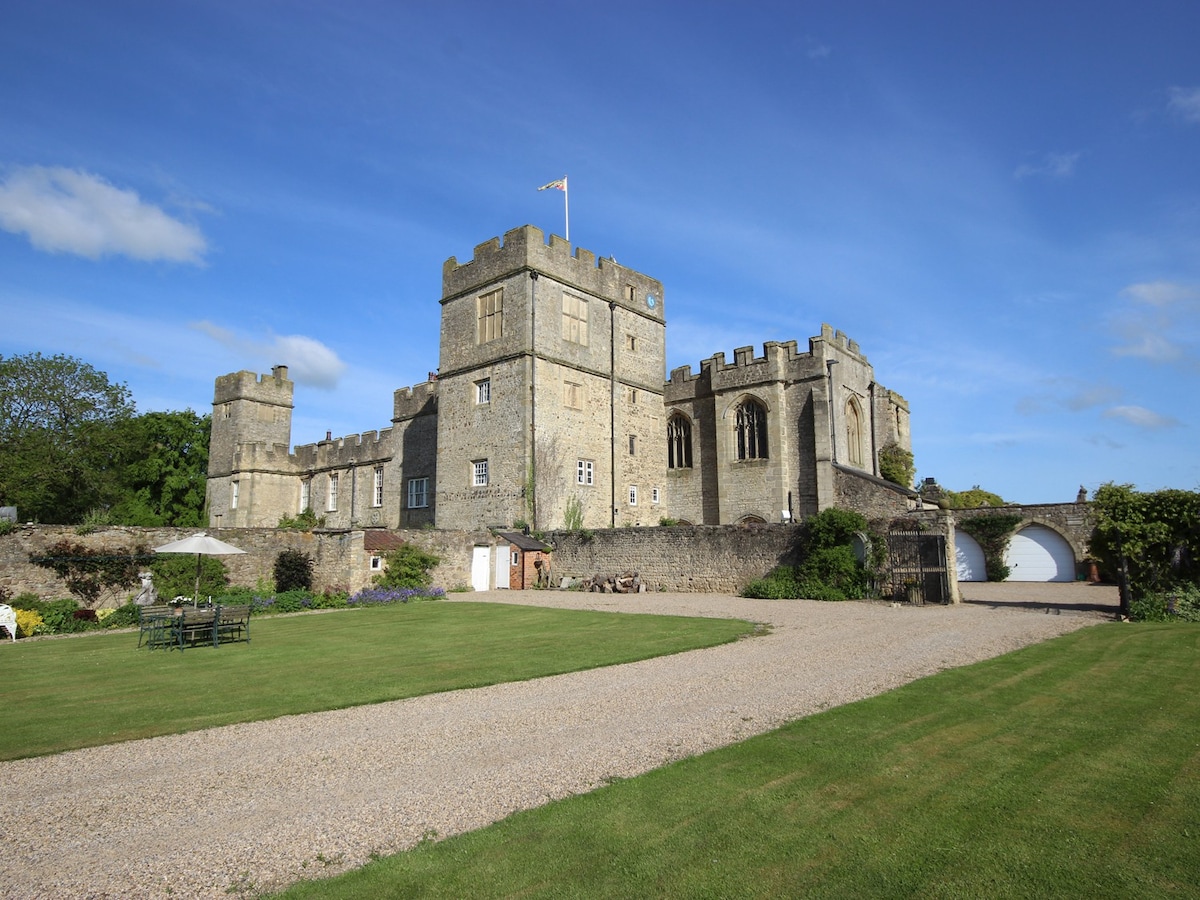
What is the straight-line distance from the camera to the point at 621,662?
36.2ft

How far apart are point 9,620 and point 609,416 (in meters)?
21.4

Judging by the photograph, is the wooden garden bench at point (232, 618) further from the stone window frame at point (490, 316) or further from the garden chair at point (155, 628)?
the stone window frame at point (490, 316)

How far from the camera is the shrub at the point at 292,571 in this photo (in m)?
21.9

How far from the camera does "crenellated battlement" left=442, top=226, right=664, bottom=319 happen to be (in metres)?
29.5

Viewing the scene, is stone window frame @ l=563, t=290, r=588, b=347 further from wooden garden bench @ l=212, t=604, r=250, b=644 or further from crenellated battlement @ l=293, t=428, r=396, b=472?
wooden garden bench @ l=212, t=604, r=250, b=644

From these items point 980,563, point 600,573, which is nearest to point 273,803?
point 600,573

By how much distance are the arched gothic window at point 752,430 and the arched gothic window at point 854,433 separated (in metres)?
3.69

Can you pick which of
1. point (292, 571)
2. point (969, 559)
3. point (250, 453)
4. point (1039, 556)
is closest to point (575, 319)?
point (292, 571)

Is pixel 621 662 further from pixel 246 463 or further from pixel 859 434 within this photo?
pixel 246 463

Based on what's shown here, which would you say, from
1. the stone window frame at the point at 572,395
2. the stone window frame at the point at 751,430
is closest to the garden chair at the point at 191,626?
the stone window frame at the point at 572,395

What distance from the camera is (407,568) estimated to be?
24188mm

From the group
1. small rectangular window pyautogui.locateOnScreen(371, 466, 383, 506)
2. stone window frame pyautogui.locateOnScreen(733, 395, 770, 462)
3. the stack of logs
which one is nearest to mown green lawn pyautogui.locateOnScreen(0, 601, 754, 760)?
the stack of logs

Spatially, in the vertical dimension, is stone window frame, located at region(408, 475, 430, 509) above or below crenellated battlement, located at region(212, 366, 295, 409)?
below

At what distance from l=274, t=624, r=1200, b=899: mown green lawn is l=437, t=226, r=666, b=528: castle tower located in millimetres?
Result: 22306
